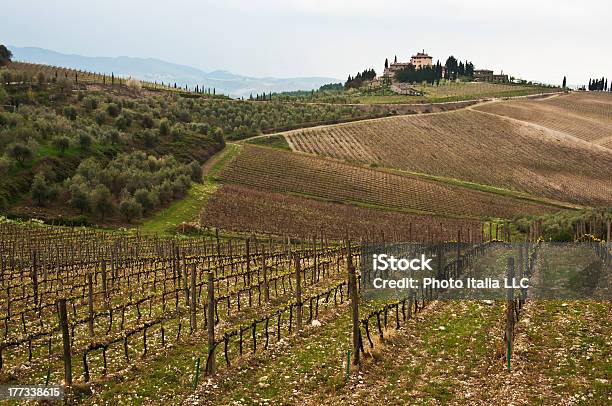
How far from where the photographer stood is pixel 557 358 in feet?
56.5

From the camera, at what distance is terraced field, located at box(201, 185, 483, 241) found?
198 feet

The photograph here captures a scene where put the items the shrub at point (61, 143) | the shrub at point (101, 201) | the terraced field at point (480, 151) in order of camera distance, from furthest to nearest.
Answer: the terraced field at point (480, 151), the shrub at point (61, 143), the shrub at point (101, 201)

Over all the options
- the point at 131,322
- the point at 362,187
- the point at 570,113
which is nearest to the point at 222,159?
the point at 362,187

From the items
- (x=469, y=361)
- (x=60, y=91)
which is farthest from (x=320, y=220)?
(x=60, y=91)

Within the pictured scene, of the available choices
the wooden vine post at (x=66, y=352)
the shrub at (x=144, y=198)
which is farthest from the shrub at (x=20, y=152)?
the wooden vine post at (x=66, y=352)

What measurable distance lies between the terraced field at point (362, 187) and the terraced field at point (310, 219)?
13.5 ft

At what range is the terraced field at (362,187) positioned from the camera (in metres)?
75.9

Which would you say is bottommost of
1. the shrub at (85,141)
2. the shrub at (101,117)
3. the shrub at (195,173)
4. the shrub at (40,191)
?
the shrub at (40,191)

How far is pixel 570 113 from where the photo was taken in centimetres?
14488

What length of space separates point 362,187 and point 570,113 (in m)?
85.8

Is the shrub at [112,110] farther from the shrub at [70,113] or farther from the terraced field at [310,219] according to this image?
the terraced field at [310,219]

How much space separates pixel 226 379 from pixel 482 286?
15.2 metres

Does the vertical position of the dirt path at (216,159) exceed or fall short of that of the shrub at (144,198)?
it exceeds it

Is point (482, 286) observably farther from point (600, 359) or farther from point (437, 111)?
point (437, 111)
